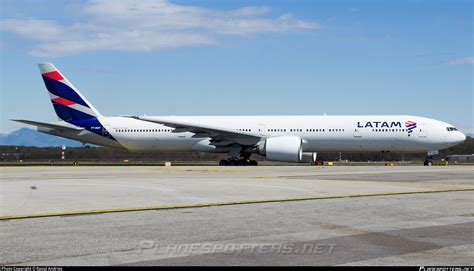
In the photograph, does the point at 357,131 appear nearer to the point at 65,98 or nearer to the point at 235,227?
the point at 65,98

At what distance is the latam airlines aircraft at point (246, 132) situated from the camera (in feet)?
129

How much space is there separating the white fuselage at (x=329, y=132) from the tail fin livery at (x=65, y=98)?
1.84m

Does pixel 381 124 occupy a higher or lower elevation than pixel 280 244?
higher

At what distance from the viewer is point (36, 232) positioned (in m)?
9.07

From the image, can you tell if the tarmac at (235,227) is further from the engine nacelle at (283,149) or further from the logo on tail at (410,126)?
the logo on tail at (410,126)

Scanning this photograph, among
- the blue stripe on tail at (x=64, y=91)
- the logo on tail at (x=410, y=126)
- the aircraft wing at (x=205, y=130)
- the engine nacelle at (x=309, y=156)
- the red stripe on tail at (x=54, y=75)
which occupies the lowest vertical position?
the engine nacelle at (x=309, y=156)

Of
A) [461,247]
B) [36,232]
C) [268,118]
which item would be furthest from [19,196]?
[268,118]

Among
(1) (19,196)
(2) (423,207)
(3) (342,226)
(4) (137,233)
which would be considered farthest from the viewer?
(1) (19,196)

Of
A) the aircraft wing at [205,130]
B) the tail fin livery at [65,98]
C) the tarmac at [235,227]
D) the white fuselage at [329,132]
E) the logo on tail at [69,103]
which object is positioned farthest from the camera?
the tail fin livery at [65,98]

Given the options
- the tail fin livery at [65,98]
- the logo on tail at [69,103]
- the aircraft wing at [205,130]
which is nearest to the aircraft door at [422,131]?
the aircraft wing at [205,130]

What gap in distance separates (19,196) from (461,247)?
37.0ft

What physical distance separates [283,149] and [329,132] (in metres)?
4.29

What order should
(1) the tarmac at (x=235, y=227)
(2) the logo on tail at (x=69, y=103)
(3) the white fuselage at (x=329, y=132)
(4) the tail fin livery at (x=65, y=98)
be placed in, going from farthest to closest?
(4) the tail fin livery at (x=65, y=98), (2) the logo on tail at (x=69, y=103), (3) the white fuselage at (x=329, y=132), (1) the tarmac at (x=235, y=227)

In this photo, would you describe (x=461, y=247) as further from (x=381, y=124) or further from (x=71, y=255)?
(x=381, y=124)
